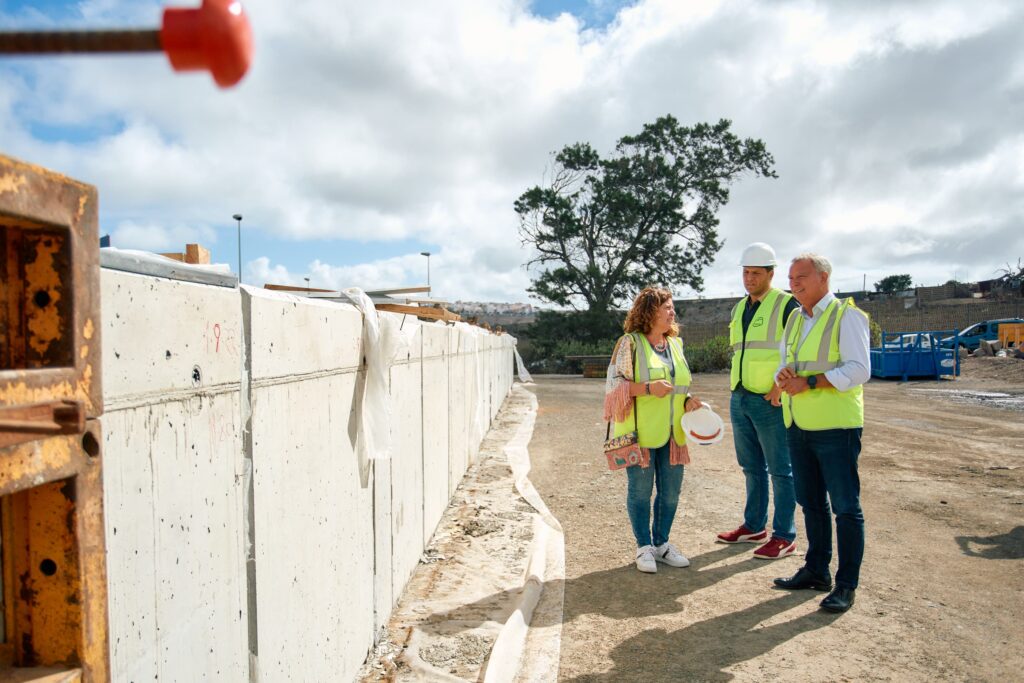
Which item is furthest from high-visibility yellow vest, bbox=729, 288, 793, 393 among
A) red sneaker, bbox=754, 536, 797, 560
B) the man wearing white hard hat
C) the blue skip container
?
the blue skip container

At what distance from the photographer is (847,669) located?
3.37 m

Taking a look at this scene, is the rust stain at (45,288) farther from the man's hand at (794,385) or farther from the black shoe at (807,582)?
the black shoe at (807,582)

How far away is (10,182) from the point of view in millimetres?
837

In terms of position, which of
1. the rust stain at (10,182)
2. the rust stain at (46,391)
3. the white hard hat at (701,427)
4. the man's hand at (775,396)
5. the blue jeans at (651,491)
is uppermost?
the rust stain at (10,182)

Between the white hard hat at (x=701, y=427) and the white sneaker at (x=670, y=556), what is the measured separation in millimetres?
776

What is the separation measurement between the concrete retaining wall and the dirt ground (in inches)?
53.1

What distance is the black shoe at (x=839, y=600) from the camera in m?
4.03

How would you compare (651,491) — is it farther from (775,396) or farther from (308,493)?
(308,493)

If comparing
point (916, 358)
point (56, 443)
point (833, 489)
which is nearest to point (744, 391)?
point (833, 489)

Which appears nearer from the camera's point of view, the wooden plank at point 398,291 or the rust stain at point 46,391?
the rust stain at point 46,391

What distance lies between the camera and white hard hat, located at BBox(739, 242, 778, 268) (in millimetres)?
5285

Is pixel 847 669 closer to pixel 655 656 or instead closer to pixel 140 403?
pixel 655 656

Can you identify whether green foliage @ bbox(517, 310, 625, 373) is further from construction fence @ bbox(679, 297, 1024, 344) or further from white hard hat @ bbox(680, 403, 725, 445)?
white hard hat @ bbox(680, 403, 725, 445)

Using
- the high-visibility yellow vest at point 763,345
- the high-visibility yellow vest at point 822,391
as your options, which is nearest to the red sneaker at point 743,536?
the high-visibility yellow vest at point 763,345
